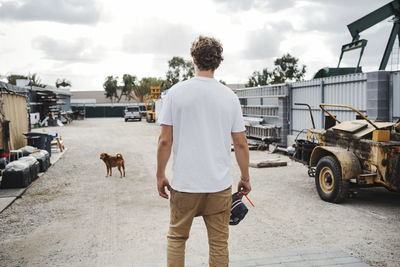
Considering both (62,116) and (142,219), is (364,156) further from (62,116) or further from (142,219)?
(62,116)

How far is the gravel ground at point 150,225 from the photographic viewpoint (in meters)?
4.27

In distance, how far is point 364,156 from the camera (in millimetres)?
6129

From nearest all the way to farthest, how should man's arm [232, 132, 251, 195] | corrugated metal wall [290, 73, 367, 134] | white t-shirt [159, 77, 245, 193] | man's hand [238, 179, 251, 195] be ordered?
white t-shirt [159, 77, 245, 193] → man's arm [232, 132, 251, 195] → man's hand [238, 179, 251, 195] → corrugated metal wall [290, 73, 367, 134]

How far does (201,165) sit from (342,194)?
4.57m

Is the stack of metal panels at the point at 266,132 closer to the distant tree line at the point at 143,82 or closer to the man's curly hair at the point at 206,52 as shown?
the man's curly hair at the point at 206,52

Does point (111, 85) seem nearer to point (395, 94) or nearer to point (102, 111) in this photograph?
point (102, 111)

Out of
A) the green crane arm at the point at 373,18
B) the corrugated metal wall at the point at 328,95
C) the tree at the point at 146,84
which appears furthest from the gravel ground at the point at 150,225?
the tree at the point at 146,84

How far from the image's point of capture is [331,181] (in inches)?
258

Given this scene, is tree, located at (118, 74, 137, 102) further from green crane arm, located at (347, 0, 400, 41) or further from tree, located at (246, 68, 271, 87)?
green crane arm, located at (347, 0, 400, 41)

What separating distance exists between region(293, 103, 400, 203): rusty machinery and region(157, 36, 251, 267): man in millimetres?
4069

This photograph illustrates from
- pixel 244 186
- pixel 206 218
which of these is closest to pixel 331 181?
pixel 244 186

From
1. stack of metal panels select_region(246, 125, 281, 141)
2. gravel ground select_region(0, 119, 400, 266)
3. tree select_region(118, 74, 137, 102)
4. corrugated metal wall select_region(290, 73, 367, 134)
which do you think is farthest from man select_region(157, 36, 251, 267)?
tree select_region(118, 74, 137, 102)

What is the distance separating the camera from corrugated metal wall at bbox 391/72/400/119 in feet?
29.8

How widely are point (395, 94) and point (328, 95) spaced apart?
282 cm
